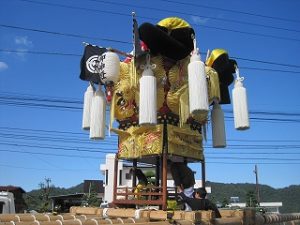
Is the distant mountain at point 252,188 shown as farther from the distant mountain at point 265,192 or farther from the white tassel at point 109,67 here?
the white tassel at point 109,67

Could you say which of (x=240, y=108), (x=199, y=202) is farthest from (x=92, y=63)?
(x=199, y=202)

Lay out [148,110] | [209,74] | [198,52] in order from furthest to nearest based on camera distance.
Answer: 1. [209,74]
2. [198,52]
3. [148,110]

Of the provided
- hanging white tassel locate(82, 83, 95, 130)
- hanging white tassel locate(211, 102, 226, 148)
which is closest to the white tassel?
hanging white tassel locate(82, 83, 95, 130)

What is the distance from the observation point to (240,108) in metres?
7.20

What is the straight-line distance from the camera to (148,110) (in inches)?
234

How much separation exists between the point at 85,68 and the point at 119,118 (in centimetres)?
123

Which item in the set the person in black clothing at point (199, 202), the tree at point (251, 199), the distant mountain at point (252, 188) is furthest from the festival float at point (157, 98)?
the distant mountain at point (252, 188)

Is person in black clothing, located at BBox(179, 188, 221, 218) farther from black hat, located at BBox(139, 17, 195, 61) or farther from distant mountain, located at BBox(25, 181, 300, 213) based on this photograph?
distant mountain, located at BBox(25, 181, 300, 213)

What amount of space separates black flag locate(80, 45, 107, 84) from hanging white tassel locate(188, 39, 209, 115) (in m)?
2.15

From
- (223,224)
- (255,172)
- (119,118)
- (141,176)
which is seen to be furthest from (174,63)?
(255,172)

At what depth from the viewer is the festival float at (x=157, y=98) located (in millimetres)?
6660

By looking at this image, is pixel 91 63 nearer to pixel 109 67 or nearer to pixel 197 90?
pixel 109 67

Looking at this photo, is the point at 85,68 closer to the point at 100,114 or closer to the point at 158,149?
the point at 100,114

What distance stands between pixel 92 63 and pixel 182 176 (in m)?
2.82
